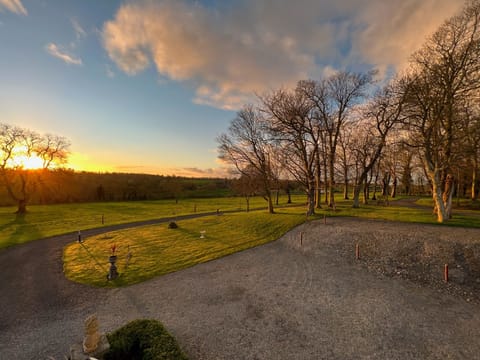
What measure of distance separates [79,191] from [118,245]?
55109 mm

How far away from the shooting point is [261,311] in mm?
8078

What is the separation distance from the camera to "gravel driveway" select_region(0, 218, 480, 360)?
619 cm

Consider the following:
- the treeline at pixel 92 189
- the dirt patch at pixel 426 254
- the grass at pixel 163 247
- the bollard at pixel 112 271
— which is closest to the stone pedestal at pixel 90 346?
the grass at pixel 163 247

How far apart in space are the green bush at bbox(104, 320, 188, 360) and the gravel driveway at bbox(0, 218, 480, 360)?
53.4 inches

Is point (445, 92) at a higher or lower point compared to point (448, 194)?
higher

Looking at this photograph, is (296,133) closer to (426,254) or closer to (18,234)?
(426,254)

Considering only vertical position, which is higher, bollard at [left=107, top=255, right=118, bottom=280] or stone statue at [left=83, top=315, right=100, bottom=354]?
stone statue at [left=83, top=315, right=100, bottom=354]

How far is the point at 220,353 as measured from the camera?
5977mm

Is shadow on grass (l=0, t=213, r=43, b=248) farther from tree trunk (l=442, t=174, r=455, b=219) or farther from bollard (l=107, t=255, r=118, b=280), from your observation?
tree trunk (l=442, t=174, r=455, b=219)

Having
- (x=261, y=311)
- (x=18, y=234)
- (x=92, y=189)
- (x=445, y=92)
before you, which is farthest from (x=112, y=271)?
(x=92, y=189)

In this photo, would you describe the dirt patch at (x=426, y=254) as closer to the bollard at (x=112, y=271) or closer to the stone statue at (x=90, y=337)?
the stone statue at (x=90, y=337)

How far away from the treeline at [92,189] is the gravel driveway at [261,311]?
3573 centimetres

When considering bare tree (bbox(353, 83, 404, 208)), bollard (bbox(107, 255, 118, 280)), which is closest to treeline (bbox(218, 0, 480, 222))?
bare tree (bbox(353, 83, 404, 208))

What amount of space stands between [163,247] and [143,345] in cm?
1218
